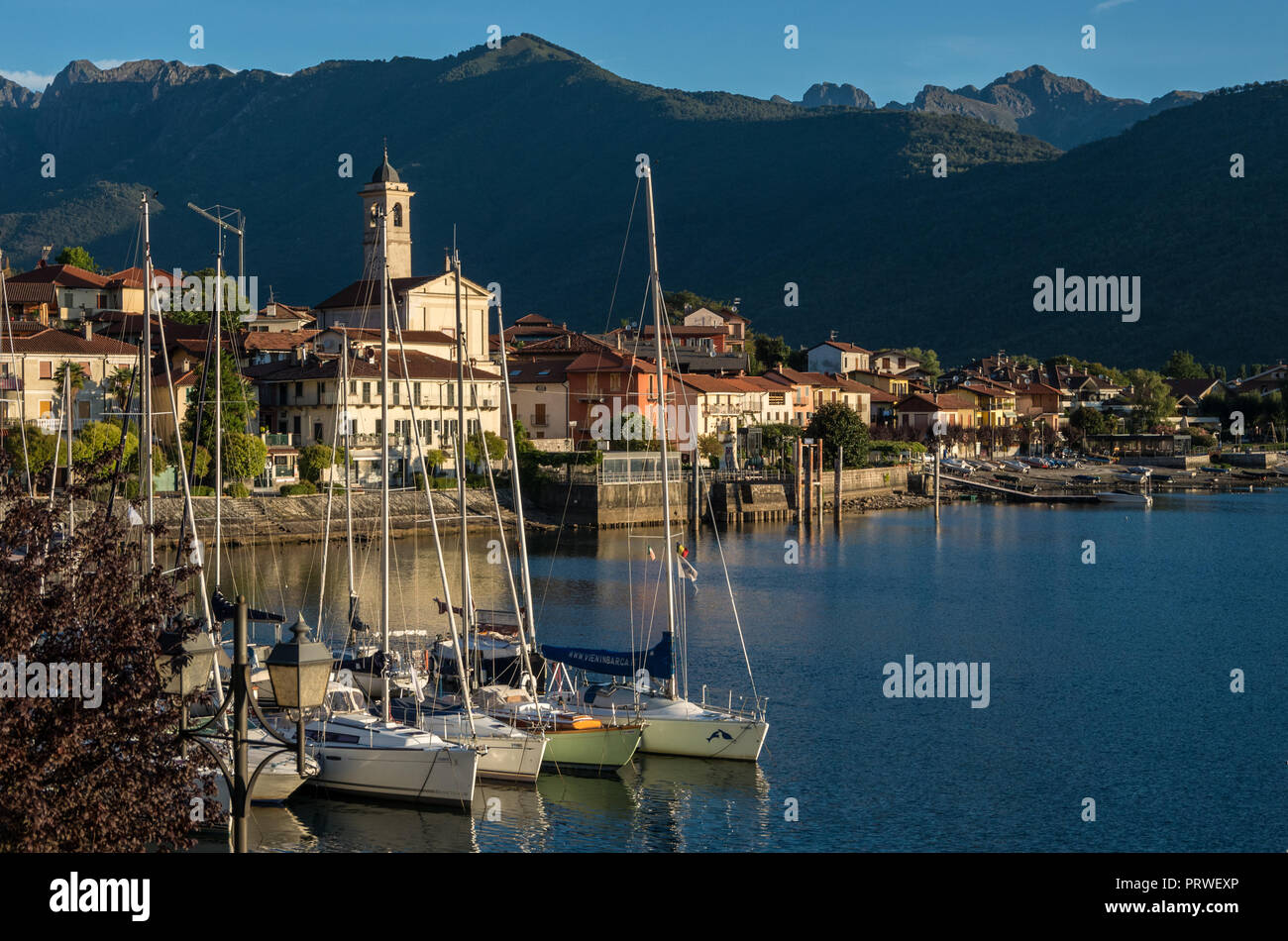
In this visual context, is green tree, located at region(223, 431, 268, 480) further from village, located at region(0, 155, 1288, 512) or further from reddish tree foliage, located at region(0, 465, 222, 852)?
reddish tree foliage, located at region(0, 465, 222, 852)

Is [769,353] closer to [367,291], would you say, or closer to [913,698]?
[367,291]

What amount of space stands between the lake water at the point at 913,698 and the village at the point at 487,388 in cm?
728

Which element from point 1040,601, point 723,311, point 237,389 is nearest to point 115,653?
point 1040,601

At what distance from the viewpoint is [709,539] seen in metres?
78.1

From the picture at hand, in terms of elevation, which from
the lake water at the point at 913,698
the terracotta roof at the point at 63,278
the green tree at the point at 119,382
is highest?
the terracotta roof at the point at 63,278

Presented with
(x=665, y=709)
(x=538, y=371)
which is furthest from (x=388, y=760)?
(x=538, y=371)

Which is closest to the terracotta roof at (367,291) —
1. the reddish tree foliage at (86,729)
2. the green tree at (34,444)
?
the green tree at (34,444)

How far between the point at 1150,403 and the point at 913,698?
124 metres

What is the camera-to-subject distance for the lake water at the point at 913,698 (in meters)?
26.8

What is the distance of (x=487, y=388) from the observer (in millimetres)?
95375

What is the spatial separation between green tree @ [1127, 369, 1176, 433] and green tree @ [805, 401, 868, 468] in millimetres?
57507

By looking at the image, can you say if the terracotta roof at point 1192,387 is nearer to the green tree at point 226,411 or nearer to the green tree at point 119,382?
the green tree at point 226,411

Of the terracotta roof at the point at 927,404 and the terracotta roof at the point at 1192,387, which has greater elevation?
the terracotta roof at the point at 1192,387
